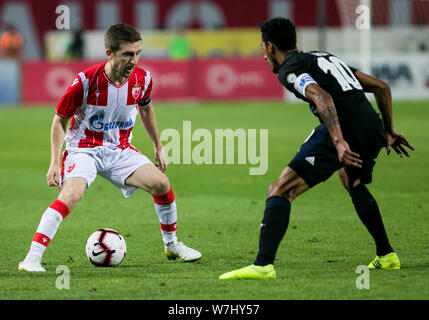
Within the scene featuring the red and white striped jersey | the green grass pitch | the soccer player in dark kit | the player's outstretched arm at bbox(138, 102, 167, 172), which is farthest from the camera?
the player's outstretched arm at bbox(138, 102, 167, 172)

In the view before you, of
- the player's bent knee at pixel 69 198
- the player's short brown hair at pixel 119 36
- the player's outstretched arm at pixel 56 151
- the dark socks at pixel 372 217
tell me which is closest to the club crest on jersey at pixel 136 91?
the player's short brown hair at pixel 119 36

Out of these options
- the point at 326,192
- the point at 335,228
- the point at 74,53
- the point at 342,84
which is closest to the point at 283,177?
the point at 342,84

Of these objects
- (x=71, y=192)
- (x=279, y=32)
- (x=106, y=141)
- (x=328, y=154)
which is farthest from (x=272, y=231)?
(x=106, y=141)

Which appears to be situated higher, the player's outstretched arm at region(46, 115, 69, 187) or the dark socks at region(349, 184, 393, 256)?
the player's outstretched arm at region(46, 115, 69, 187)

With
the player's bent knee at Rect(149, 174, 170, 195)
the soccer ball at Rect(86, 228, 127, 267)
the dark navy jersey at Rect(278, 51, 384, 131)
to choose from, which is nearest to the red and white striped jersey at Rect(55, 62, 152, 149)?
the player's bent knee at Rect(149, 174, 170, 195)

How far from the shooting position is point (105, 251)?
6809mm

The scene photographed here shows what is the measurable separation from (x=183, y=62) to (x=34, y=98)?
16.4 ft

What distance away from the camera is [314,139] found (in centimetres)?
626

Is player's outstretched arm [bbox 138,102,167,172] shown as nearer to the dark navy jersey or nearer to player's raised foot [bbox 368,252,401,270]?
the dark navy jersey

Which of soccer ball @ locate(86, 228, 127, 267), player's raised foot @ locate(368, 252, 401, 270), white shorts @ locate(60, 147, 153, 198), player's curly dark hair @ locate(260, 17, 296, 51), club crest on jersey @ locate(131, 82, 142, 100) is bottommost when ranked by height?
player's raised foot @ locate(368, 252, 401, 270)

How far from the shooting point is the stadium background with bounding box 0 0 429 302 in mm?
6086

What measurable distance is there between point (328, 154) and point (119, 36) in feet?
6.11

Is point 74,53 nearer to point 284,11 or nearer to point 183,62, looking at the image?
point 183,62

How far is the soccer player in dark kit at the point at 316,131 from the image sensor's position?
598cm
